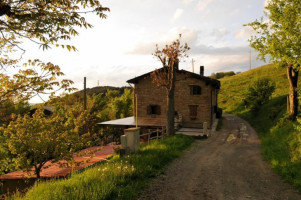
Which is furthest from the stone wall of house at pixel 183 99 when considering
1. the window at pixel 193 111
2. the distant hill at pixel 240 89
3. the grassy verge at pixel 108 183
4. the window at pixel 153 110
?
the distant hill at pixel 240 89

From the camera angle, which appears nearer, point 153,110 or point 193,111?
point 193,111

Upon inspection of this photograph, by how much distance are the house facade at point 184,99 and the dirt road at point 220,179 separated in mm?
10518

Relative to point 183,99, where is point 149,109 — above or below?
below

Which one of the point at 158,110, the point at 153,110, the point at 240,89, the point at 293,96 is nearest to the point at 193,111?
the point at 158,110

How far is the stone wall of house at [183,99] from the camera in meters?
24.6

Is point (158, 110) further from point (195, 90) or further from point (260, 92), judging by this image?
point (260, 92)

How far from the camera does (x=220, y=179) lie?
29.5 ft

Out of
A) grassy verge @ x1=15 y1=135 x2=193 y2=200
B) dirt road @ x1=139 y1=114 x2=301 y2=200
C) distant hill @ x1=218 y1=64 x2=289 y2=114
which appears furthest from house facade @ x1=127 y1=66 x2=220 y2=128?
distant hill @ x1=218 y1=64 x2=289 y2=114

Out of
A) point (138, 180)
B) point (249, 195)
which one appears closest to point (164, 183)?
point (138, 180)

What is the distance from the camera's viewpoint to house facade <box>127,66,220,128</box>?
24609 mm

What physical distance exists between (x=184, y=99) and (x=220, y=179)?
56.1 ft

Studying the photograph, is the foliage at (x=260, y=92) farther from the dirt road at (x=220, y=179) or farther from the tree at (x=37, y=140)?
the tree at (x=37, y=140)

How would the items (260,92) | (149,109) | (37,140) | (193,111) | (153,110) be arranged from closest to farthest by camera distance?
(37,140) < (193,111) < (149,109) < (153,110) < (260,92)

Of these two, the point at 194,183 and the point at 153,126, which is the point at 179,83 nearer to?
the point at 153,126
